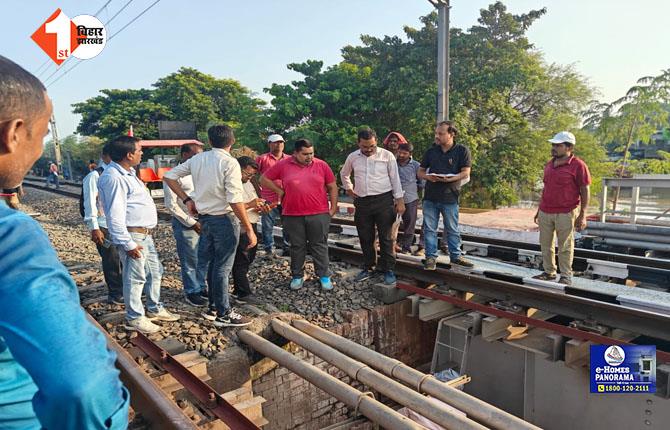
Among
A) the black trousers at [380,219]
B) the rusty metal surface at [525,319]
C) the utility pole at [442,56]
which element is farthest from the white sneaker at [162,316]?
the utility pole at [442,56]

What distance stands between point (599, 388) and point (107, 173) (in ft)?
17.1

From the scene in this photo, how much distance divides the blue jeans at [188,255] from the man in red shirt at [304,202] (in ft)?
3.63

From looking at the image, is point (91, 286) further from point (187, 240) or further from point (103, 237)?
point (187, 240)

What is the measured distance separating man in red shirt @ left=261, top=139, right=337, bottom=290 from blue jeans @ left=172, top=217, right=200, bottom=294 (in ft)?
3.63

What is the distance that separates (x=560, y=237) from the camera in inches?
216

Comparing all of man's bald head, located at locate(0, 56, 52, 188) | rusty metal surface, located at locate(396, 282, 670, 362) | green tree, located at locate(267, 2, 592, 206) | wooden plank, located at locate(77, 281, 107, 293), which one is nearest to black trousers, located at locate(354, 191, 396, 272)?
rusty metal surface, located at locate(396, 282, 670, 362)

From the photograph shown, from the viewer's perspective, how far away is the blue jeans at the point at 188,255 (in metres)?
5.29

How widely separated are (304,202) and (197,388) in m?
2.58

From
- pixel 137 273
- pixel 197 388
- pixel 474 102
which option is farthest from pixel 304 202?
pixel 474 102

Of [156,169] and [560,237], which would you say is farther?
[156,169]

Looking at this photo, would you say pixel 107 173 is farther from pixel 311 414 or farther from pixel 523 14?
pixel 523 14

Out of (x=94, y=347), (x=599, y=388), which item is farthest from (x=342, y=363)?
(x=94, y=347)

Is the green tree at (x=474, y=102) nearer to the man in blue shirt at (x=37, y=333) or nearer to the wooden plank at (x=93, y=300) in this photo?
the wooden plank at (x=93, y=300)

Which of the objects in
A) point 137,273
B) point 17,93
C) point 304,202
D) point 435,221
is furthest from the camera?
point 435,221
